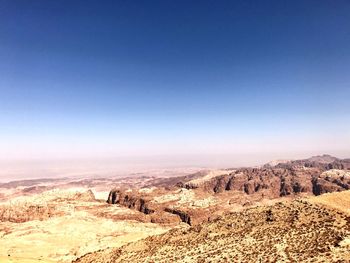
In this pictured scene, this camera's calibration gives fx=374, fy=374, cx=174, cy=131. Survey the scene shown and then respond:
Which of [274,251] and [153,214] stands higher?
[274,251]

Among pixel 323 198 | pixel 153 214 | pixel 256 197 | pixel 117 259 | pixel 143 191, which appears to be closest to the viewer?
pixel 117 259

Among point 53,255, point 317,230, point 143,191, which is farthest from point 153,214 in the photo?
point 317,230

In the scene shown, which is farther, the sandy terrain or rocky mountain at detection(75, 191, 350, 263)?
the sandy terrain

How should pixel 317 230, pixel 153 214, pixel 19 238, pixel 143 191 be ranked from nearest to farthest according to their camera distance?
pixel 317 230
pixel 19 238
pixel 153 214
pixel 143 191

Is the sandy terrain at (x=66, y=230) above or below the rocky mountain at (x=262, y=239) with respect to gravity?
below

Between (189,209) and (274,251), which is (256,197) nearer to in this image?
(189,209)

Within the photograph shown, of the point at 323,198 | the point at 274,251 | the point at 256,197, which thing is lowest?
the point at 256,197

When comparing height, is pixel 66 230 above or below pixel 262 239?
below

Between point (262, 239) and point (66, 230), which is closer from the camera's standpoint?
point (262, 239)

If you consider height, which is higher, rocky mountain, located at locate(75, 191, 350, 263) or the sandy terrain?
rocky mountain, located at locate(75, 191, 350, 263)

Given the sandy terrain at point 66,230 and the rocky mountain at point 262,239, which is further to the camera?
the sandy terrain at point 66,230

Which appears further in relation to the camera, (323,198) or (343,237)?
(323,198)
